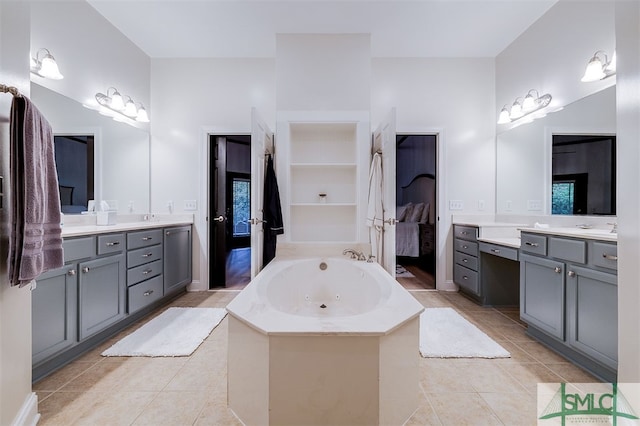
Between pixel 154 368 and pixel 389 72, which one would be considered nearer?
pixel 154 368

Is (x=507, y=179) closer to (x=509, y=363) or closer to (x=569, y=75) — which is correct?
(x=569, y=75)

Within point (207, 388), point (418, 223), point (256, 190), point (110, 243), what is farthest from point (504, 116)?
point (110, 243)

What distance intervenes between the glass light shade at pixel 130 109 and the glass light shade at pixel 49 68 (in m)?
0.79

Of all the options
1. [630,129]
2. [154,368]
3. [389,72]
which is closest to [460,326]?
[630,129]

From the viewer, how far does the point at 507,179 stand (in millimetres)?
3227

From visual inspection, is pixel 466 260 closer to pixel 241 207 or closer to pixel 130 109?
pixel 130 109

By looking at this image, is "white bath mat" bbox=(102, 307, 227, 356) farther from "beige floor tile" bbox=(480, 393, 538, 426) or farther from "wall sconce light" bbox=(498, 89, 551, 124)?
"wall sconce light" bbox=(498, 89, 551, 124)

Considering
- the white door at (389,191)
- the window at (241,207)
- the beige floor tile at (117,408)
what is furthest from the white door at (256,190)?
the window at (241,207)

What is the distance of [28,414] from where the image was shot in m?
1.31

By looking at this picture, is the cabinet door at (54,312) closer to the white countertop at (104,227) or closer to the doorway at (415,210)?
the white countertop at (104,227)

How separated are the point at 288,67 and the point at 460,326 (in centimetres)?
302

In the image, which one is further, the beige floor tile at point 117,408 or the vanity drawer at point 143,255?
the vanity drawer at point 143,255

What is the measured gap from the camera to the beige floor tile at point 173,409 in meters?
1.37

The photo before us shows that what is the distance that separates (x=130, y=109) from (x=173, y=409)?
3.04m
